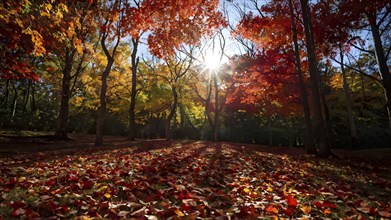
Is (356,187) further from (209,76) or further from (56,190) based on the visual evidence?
(209,76)

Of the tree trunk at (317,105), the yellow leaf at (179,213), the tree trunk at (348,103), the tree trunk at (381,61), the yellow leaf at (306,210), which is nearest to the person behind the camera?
the yellow leaf at (179,213)

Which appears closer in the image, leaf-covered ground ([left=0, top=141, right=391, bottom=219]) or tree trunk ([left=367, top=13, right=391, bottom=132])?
leaf-covered ground ([left=0, top=141, right=391, bottom=219])

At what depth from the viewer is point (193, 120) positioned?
38.4 meters

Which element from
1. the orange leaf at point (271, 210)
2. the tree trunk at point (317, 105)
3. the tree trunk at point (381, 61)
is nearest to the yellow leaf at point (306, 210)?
the orange leaf at point (271, 210)

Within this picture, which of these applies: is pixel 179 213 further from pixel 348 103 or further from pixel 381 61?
pixel 348 103

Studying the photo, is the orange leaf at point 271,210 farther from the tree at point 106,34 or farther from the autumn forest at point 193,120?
the tree at point 106,34

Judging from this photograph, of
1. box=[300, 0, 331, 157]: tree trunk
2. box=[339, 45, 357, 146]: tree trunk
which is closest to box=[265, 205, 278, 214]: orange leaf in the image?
box=[300, 0, 331, 157]: tree trunk

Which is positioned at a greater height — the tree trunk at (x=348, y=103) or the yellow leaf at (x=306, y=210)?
the tree trunk at (x=348, y=103)

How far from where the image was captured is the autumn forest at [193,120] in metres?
2.92

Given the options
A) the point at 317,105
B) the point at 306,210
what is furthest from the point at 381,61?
the point at 306,210

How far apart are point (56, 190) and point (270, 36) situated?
14.0m

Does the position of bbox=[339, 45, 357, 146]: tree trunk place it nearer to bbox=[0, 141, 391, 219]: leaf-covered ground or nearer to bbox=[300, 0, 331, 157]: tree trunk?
bbox=[300, 0, 331, 157]: tree trunk

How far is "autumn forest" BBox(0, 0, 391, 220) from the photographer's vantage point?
2920 mm

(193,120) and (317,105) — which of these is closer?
(317,105)
